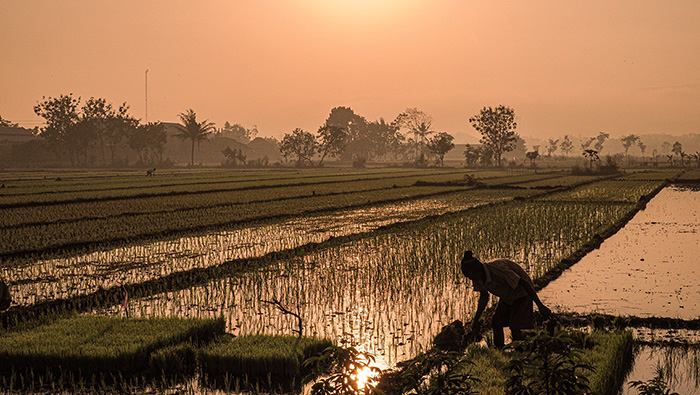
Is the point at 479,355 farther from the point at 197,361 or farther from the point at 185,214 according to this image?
the point at 185,214

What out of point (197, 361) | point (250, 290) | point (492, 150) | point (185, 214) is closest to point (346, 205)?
point (185, 214)

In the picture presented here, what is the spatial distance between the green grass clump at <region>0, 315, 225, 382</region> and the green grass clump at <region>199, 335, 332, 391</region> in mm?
477

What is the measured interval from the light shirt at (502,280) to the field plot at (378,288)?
3.49 feet

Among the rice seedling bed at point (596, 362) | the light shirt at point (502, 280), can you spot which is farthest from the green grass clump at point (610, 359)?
the light shirt at point (502, 280)

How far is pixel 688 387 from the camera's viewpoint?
210 inches

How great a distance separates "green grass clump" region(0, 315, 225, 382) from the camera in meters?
5.72

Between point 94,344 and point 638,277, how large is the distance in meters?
7.65

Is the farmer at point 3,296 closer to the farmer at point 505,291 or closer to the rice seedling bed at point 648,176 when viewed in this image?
the farmer at point 505,291

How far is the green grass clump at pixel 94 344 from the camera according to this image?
5723 millimetres

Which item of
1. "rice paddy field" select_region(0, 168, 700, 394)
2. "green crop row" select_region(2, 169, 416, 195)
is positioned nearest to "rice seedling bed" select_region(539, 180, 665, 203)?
"rice paddy field" select_region(0, 168, 700, 394)

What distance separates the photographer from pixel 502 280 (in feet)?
18.1

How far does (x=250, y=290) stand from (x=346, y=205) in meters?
14.2

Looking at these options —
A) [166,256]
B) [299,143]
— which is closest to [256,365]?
[166,256]

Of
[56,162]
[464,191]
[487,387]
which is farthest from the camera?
[56,162]
